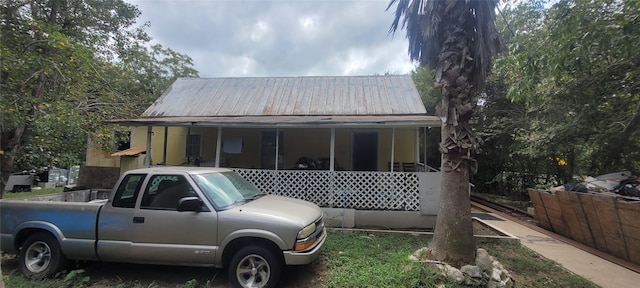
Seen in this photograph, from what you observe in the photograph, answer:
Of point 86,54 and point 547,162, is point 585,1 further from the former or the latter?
point 547,162

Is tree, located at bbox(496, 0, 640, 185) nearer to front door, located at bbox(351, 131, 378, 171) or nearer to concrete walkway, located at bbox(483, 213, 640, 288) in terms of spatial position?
concrete walkway, located at bbox(483, 213, 640, 288)

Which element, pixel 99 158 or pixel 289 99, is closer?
pixel 289 99

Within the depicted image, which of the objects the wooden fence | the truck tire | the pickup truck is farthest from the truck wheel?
the wooden fence

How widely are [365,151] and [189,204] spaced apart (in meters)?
8.14

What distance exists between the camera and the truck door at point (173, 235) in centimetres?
436

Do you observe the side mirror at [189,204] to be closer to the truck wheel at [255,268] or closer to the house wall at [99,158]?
the truck wheel at [255,268]

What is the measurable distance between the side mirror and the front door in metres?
7.81

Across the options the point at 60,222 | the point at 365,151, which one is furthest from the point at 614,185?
the point at 60,222

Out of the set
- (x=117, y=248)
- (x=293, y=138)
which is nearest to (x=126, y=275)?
(x=117, y=248)

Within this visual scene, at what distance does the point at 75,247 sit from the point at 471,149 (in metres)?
6.08

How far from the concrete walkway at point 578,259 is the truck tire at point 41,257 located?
27.1 feet

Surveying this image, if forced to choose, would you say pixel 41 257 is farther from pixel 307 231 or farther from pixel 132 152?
pixel 132 152

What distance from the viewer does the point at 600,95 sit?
848cm

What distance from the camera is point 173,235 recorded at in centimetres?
441
